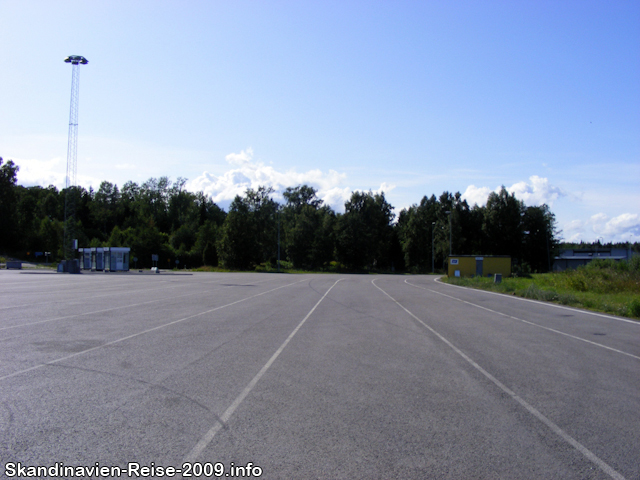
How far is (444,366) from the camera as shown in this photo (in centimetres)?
848

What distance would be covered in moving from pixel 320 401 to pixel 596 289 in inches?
1175

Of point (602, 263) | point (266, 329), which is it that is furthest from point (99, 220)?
point (266, 329)

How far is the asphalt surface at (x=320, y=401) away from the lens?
444 centimetres

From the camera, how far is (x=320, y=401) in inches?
244

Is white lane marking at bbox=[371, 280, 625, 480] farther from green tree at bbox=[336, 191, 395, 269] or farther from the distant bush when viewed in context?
green tree at bbox=[336, 191, 395, 269]

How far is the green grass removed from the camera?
20.4 meters

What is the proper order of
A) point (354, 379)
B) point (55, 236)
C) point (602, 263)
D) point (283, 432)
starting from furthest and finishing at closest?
point (55, 236) < point (602, 263) < point (354, 379) < point (283, 432)

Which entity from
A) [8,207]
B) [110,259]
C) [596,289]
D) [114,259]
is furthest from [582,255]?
[8,207]

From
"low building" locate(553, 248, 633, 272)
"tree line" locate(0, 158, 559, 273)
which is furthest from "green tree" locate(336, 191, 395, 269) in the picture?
"low building" locate(553, 248, 633, 272)

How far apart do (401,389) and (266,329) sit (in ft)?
21.0

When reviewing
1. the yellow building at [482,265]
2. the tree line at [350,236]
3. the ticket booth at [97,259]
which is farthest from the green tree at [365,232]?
the ticket booth at [97,259]

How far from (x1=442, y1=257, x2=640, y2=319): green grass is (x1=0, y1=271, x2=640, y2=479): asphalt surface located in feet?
27.7

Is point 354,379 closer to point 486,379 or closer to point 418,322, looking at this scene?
point 486,379

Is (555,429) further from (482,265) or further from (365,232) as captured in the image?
(365,232)
